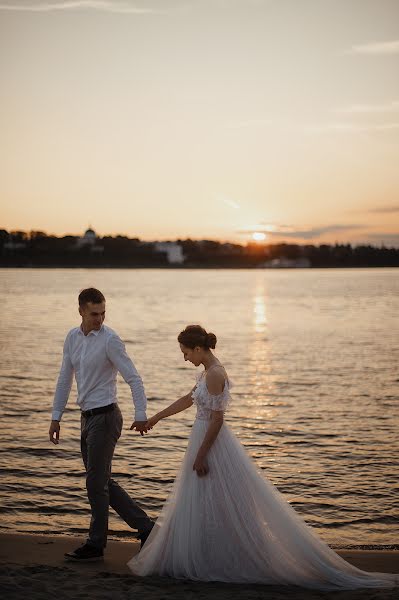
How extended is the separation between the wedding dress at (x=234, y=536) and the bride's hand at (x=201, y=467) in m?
0.06

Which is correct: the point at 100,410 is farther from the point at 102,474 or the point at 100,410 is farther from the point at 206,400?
the point at 206,400

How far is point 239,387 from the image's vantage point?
20.5 meters

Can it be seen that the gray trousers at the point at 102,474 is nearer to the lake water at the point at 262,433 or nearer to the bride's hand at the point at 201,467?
→ the bride's hand at the point at 201,467

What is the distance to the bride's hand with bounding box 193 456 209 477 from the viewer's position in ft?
19.0

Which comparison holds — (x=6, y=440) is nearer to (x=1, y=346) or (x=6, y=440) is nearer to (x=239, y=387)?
(x=239, y=387)

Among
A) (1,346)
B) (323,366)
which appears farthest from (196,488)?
(1,346)

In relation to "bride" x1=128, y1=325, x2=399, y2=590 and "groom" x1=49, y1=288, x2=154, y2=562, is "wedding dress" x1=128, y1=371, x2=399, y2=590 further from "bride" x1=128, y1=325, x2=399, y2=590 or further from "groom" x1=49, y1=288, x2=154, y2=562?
"groom" x1=49, y1=288, x2=154, y2=562

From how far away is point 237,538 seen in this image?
5707mm

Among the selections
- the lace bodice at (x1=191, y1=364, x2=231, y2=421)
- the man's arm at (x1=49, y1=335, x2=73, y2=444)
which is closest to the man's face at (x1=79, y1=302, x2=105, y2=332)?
the man's arm at (x1=49, y1=335, x2=73, y2=444)

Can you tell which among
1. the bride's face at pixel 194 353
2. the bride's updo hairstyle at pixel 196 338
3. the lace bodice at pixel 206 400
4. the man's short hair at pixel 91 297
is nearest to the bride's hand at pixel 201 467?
the lace bodice at pixel 206 400

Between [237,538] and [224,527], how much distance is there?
127 millimetres

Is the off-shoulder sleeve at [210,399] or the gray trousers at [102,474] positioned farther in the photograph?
the gray trousers at [102,474]

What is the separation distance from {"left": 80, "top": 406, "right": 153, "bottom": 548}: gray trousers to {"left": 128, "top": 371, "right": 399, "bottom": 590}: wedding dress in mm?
514

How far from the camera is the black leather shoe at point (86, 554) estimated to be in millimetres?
6324
